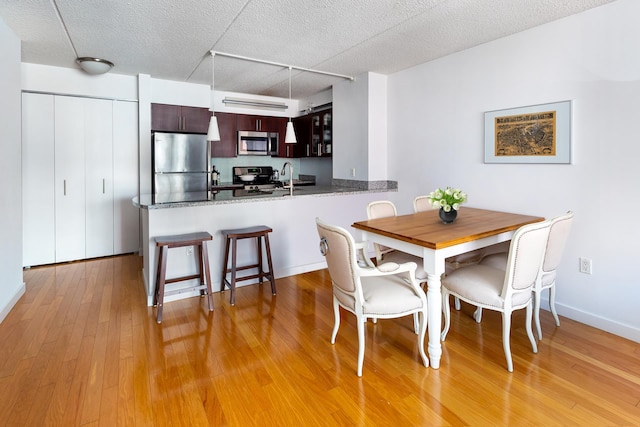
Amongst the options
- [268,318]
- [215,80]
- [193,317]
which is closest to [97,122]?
[215,80]

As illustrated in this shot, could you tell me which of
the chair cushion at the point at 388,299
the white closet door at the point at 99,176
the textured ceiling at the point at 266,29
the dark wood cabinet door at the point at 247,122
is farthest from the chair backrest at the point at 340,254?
the dark wood cabinet door at the point at 247,122

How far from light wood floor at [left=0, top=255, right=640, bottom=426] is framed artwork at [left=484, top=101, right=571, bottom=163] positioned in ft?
4.49

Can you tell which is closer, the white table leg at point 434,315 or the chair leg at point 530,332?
the white table leg at point 434,315

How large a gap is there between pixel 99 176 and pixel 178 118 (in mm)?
1279

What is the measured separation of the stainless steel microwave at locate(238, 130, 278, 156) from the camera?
5.60m

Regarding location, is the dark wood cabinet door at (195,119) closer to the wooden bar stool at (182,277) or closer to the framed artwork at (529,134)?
the wooden bar stool at (182,277)

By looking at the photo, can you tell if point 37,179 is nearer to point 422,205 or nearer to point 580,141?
point 422,205

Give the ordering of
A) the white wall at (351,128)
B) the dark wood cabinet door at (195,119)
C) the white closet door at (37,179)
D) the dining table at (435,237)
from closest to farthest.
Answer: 1. the dining table at (435,237)
2. the white closet door at (37,179)
3. the white wall at (351,128)
4. the dark wood cabinet door at (195,119)

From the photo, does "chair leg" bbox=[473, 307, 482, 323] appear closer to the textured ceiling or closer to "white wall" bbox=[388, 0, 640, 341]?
"white wall" bbox=[388, 0, 640, 341]

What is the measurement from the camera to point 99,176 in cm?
444

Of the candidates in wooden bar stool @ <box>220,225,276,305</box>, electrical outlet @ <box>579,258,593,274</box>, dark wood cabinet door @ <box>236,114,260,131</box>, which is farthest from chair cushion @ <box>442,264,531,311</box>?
dark wood cabinet door @ <box>236,114,260,131</box>

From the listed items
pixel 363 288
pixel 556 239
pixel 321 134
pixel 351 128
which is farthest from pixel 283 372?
pixel 321 134

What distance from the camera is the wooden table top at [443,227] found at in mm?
2125

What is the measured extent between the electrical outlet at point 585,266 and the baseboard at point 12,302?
4638 millimetres
